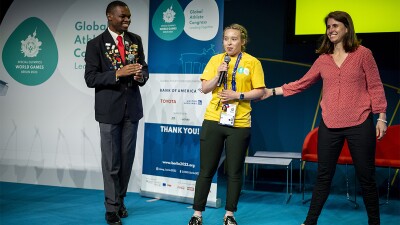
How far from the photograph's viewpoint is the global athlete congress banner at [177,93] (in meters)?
4.29

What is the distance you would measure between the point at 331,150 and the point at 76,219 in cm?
215

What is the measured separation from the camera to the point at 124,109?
11.6 feet

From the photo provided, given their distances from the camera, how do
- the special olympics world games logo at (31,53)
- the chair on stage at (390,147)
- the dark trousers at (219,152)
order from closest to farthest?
1. the dark trousers at (219,152)
2. the chair on stage at (390,147)
3. the special olympics world games logo at (31,53)

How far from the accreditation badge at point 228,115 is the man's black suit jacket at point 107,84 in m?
0.81

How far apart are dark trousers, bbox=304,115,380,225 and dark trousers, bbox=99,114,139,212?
1.55 m

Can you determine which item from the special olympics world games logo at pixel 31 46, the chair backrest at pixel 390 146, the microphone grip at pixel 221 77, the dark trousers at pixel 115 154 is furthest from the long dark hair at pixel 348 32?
the special olympics world games logo at pixel 31 46

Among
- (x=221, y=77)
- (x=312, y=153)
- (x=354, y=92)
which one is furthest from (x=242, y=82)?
(x=312, y=153)

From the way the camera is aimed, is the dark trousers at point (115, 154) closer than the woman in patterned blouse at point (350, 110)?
No

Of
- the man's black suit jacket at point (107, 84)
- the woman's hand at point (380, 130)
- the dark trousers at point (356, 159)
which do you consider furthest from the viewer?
the man's black suit jacket at point (107, 84)

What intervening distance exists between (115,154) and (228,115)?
3.34 ft

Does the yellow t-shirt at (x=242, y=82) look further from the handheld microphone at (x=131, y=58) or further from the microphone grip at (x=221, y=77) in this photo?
the handheld microphone at (x=131, y=58)

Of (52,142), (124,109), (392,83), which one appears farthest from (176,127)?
(392,83)

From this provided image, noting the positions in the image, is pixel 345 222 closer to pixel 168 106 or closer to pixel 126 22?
pixel 168 106

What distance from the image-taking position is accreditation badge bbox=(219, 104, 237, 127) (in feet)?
10.5
